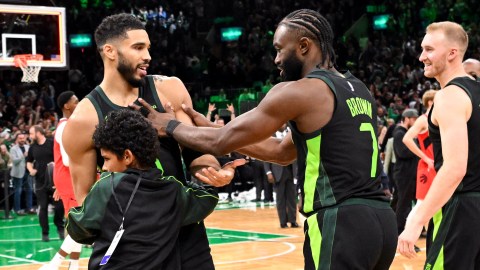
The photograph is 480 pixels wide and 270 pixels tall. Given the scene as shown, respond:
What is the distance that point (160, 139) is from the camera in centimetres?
403

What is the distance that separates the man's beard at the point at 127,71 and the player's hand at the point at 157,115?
17 centimetres

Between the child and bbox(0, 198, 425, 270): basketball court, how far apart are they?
5581 millimetres

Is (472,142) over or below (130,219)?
over

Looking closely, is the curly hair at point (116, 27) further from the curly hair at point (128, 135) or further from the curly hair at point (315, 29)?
the curly hair at point (315, 29)

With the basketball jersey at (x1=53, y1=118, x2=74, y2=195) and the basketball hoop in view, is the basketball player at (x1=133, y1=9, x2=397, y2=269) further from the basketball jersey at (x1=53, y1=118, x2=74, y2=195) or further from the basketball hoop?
the basketball hoop

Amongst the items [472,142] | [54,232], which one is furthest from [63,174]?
[472,142]

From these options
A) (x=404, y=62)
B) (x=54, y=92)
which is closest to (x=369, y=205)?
(x=54, y=92)

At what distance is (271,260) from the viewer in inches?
384

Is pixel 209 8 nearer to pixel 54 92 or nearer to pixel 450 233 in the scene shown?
pixel 54 92

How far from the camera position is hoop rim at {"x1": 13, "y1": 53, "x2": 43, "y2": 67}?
38.9ft

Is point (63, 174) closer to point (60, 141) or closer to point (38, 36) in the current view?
point (60, 141)

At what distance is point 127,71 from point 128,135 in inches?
24.2

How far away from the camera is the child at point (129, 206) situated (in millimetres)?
3607

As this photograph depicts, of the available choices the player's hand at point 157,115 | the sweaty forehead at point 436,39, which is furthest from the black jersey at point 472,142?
the player's hand at point 157,115
